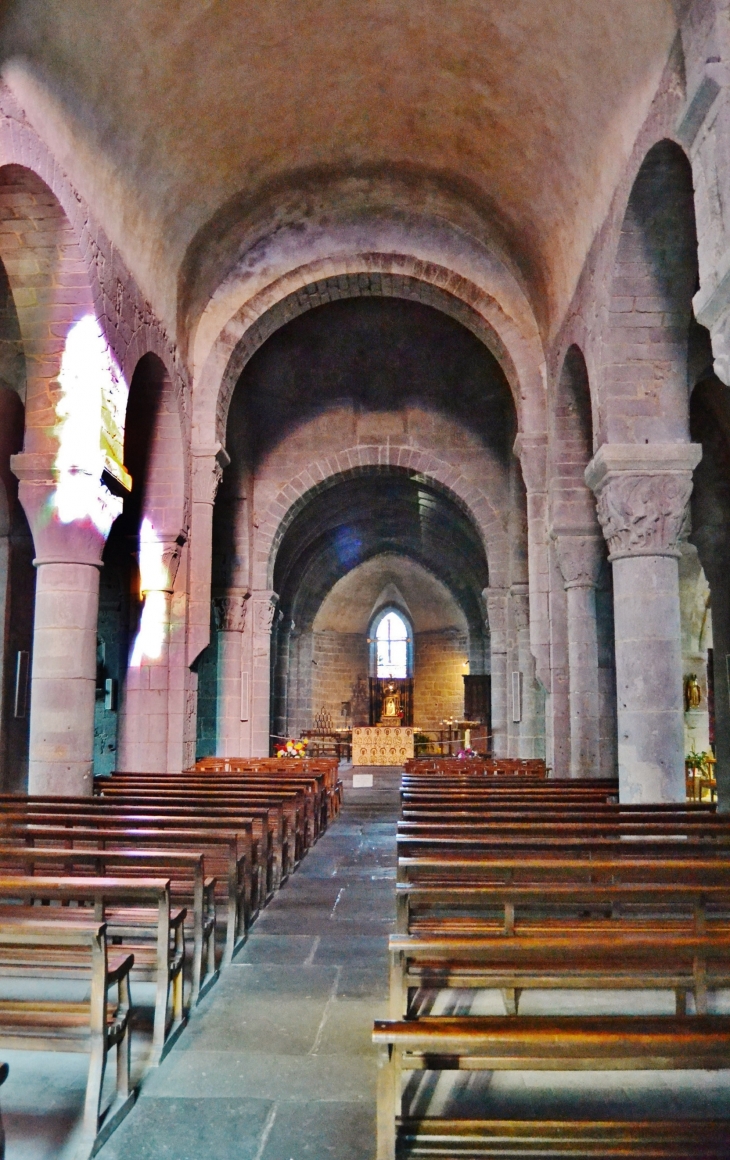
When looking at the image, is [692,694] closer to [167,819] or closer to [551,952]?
[167,819]

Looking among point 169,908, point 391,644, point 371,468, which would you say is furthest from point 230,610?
point 391,644

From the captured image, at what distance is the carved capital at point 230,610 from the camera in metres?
18.2

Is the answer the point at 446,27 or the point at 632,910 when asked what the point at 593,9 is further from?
the point at 632,910

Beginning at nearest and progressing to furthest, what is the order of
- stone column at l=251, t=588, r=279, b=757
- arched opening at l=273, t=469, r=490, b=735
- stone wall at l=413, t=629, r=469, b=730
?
stone column at l=251, t=588, r=279, b=757, arched opening at l=273, t=469, r=490, b=735, stone wall at l=413, t=629, r=469, b=730

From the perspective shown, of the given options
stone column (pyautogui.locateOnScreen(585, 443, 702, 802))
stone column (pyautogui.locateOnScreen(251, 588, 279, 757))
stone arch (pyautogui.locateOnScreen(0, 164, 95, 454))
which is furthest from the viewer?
stone column (pyautogui.locateOnScreen(251, 588, 279, 757))

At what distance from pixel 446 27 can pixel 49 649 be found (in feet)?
25.1

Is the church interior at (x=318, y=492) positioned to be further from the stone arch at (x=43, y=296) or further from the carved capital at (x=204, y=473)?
the carved capital at (x=204, y=473)

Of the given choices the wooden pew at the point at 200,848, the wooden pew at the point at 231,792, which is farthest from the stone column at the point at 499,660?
the wooden pew at the point at 200,848

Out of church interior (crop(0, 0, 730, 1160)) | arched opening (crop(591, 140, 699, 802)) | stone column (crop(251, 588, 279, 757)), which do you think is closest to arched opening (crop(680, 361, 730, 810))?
church interior (crop(0, 0, 730, 1160))

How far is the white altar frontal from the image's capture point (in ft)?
74.4

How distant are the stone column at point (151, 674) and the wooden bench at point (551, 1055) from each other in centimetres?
968

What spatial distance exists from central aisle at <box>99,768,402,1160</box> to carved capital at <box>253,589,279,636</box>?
12.1 metres

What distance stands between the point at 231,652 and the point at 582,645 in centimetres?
875

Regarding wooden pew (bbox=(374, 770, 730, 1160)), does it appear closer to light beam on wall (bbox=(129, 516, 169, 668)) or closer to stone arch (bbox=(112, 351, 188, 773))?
stone arch (bbox=(112, 351, 188, 773))
